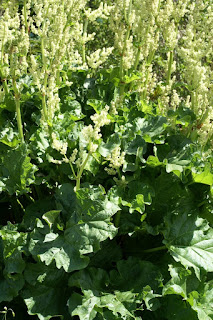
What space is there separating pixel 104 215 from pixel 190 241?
531 millimetres

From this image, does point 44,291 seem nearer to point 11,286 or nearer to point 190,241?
point 11,286

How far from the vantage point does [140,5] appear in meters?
3.18

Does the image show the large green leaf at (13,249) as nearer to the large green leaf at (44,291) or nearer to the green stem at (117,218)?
the large green leaf at (44,291)

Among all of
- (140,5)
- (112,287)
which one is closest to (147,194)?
(112,287)

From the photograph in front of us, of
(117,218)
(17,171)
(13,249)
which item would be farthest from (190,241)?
(17,171)

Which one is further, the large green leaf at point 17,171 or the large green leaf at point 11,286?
the large green leaf at point 17,171

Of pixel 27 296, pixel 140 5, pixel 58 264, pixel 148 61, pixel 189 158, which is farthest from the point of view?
pixel 148 61

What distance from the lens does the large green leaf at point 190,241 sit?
235cm

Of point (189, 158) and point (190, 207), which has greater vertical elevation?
point (189, 158)

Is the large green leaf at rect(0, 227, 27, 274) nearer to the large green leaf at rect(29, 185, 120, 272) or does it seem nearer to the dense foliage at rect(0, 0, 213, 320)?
the dense foliage at rect(0, 0, 213, 320)

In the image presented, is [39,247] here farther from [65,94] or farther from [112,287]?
[65,94]

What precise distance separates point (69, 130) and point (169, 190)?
0.75 meters

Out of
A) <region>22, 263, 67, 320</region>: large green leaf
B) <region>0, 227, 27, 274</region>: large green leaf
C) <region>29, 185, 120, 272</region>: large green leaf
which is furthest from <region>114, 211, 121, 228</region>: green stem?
<region>0, 227, 27, 274</region>: large green leaf

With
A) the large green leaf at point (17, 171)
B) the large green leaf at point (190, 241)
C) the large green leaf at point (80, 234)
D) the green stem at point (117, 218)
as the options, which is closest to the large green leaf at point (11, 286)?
the large green leaf at point (80, 234)
